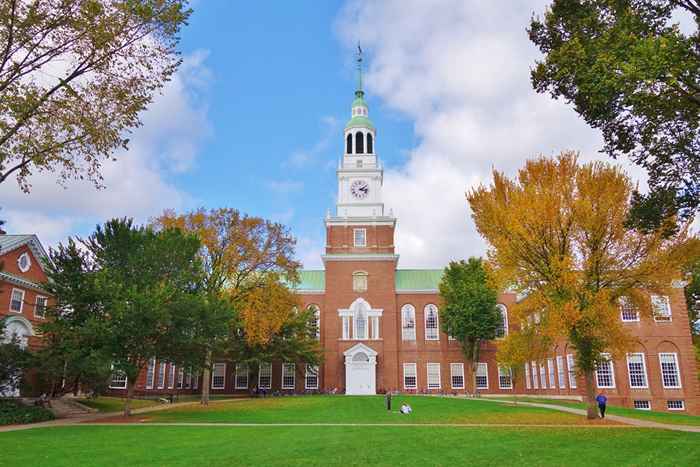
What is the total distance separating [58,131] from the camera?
14359mm

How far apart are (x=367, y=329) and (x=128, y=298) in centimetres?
2716

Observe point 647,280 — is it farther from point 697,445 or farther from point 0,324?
point 0,324

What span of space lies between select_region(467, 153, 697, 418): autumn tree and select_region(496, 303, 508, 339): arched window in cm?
2443

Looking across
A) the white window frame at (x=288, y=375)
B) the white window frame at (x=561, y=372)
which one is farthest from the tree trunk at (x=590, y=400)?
the white window frame at (x=288, y=375)

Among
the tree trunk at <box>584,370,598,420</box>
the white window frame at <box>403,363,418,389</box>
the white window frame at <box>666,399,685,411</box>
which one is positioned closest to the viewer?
the tree trunk at <box>584,370,598,420</box>

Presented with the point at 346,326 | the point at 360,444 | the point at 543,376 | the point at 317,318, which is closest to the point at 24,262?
the point at 317,318

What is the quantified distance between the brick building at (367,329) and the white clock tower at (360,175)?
3.8 inches

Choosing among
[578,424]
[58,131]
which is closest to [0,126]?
[58,131]

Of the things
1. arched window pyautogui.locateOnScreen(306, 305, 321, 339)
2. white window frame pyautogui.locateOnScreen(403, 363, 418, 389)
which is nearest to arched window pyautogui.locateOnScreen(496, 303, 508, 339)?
white window frame pyautogui.locateOnScreen(403, 363, 418, 389)

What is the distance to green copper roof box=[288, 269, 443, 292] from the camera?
171 feet

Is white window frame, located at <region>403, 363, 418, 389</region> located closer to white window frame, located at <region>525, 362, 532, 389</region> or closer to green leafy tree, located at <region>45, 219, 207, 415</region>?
white window frame, located at <region>525, 362, 532, 389</region>

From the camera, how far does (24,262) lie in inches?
1297

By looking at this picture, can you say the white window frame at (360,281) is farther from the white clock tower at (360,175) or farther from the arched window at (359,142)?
the arched window at (359,142)

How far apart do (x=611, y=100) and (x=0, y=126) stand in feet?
49.0
